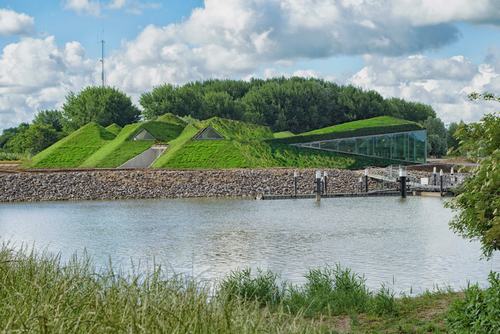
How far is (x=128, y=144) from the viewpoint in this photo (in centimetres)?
6675

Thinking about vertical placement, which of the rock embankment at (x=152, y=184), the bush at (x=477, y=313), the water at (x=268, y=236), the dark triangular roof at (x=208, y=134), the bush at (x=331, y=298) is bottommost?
the water at (x=268, y=236)

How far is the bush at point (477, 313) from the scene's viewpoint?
7.82 meters

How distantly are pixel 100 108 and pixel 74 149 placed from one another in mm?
17429

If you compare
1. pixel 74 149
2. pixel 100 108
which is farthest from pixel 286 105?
pixel 74 149

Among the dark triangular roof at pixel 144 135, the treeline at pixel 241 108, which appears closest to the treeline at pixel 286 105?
the treeline at pixel 241 108

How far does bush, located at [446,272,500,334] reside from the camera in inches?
308

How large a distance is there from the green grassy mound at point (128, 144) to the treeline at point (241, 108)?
13018 millimetres

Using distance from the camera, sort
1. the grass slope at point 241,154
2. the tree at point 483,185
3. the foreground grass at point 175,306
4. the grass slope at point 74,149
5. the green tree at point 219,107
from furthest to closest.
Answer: the green tree at point 219,107
the grass slope at point 74,149
the grass slope at point 241,154
the tree at point 483,185
the foreground grass at point 175,306

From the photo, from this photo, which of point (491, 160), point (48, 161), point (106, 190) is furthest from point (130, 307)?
point (48, 161)

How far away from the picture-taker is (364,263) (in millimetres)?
18547

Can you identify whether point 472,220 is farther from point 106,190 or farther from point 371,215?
point 106,190

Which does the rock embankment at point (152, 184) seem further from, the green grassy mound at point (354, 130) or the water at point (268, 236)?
the green grassy mound at point (354, 130)

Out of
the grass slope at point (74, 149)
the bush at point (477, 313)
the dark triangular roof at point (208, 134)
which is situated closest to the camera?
the bush at point (477, 313)

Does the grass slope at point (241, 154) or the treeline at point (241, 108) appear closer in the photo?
the grass slope at point (241, 154)
